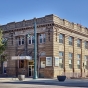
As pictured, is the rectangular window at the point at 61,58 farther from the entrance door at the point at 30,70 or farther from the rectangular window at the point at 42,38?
the entrance door at the point at 30,70

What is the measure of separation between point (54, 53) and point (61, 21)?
6.39 meters

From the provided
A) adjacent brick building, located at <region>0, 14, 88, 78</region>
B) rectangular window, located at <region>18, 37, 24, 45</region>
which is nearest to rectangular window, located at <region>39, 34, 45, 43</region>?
adjacent brick building, located at <region>0, 14, 88, 78</region>

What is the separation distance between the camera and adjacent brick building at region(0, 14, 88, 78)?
1412 inches

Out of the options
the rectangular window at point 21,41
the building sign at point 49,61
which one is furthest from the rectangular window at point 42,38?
the rectangular window at point 21,41

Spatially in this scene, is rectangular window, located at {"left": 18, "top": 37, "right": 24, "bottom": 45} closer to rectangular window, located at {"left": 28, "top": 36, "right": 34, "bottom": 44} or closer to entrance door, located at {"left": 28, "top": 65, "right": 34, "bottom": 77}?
rectangular window, located at {"left": 28, "top": 36, "right": 34, "bottom": 44}

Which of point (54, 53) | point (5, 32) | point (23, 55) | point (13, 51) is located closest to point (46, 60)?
point (54, 53)

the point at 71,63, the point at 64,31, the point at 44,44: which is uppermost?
the point at 64,31

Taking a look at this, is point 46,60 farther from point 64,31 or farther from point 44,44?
point 64,31

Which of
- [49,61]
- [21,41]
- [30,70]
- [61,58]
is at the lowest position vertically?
[30,70]

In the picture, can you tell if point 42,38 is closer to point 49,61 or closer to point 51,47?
point 51,47

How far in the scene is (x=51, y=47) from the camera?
35.6 metres

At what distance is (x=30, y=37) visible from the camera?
3925cm

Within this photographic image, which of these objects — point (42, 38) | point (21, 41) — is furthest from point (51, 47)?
point (21, 41)

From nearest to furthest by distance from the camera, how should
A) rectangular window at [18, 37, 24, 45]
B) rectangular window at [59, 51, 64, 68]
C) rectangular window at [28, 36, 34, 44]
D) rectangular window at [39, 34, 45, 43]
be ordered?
rectangular window at [39, 34, 45, 43] → rectangular window at [59, 51, 64, 68] → rectangular window at [28, 36, 34, 44] → rectangular window at [18, 37, 24, 45]
